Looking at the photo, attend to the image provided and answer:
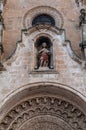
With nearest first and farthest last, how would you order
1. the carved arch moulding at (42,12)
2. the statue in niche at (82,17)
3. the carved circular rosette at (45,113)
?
the carved circular rosette at (45,113) → the statue in niche at (82,17) → the carved arch moulding at (42,12)

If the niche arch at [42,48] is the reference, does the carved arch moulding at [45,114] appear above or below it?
below

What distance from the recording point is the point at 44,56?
14625 mm

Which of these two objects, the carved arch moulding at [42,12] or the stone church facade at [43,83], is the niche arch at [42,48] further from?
the carved arch moulding at [42,12]

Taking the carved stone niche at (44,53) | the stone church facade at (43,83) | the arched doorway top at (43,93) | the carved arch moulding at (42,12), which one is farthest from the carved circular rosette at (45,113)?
the carved arch moulding at (42,12)

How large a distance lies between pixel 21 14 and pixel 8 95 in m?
4.72

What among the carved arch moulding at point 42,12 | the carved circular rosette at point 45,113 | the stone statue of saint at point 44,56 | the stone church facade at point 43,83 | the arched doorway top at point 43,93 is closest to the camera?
the arched doorway top at point 43,93

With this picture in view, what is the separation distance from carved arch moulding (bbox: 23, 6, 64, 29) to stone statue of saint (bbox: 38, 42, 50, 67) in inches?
86.3

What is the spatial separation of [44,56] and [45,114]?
224 cm

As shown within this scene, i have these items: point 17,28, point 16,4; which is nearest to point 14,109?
point 17,28

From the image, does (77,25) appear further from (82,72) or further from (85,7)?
(82,72)

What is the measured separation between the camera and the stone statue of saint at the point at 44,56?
1450 centimetres

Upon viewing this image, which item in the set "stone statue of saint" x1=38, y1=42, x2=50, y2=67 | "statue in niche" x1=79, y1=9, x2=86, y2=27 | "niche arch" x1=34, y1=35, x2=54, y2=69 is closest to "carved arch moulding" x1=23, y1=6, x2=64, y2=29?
"statue in niche" x1=79, y1=9, x2=86, y2=27

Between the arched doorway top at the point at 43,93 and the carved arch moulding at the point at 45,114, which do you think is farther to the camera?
the carved arch moulding at the point at 45,114

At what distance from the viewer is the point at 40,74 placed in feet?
46.4
